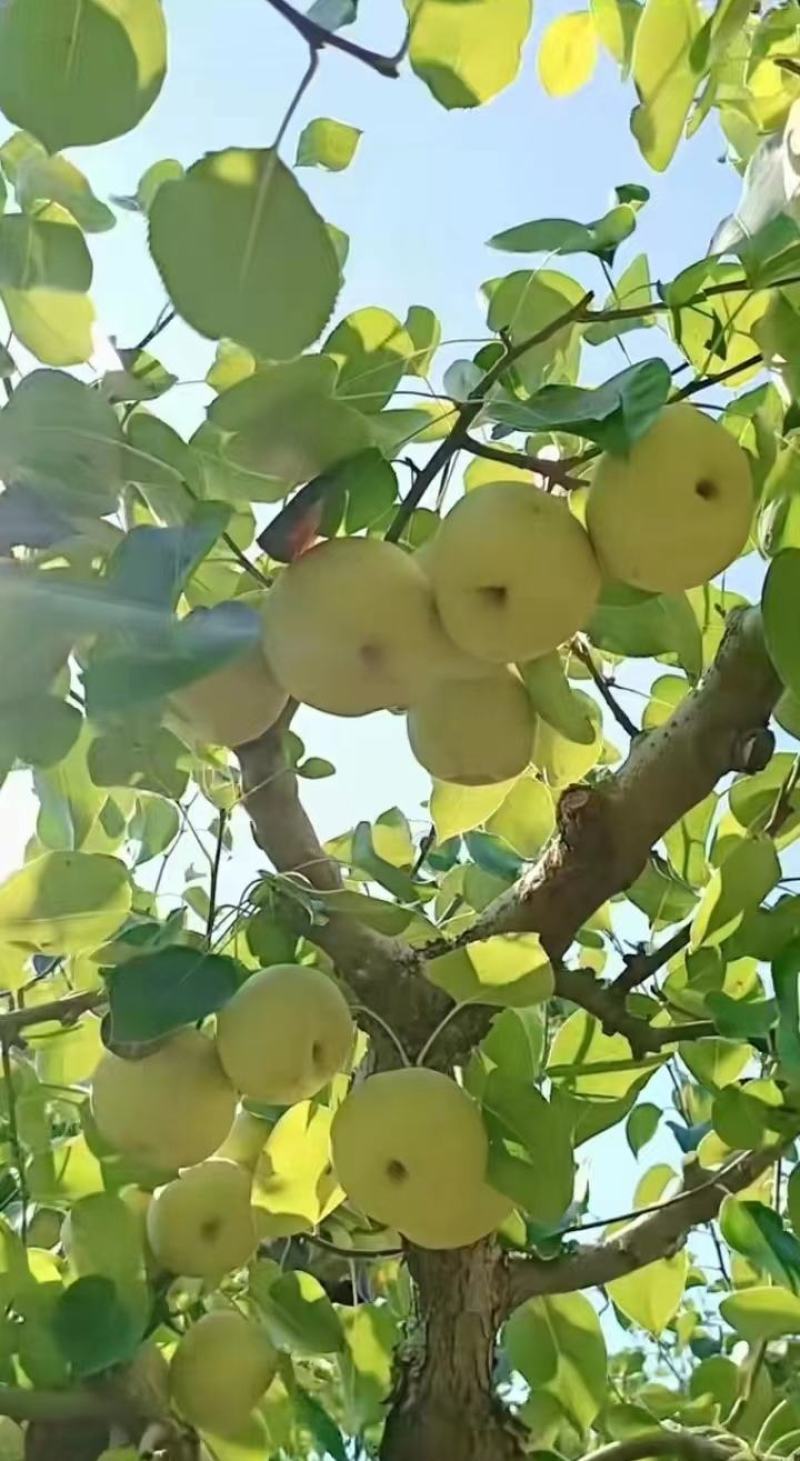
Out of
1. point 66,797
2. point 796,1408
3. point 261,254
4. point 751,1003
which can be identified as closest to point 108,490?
point 261,254

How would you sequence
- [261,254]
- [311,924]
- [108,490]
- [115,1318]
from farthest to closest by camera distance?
[311,924]
[115,1318]
[108,490]
[261,254]

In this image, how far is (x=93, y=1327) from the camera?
82cm

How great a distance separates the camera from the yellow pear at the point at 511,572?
0.66m

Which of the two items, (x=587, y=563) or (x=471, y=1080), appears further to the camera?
(x=471, y=1080)

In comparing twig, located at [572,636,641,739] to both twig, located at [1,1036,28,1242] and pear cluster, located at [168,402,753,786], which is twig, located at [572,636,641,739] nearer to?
pear cluster, located at [168,402,753,786]

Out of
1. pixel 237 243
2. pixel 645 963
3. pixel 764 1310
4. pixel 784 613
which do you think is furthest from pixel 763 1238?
pixel 237 243

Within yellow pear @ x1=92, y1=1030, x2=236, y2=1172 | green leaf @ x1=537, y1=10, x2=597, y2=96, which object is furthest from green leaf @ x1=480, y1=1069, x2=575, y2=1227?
green leaf @ x1=537, y1=10, x2=597, y2=96

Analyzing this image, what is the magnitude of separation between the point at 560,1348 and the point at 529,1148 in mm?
341

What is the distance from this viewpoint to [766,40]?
2.72ft

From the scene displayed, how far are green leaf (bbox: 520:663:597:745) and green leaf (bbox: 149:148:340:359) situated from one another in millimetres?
252

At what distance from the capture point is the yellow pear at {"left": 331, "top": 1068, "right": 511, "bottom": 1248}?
0.75 m

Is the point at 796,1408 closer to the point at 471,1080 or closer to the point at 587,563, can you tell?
the point at 471,1080

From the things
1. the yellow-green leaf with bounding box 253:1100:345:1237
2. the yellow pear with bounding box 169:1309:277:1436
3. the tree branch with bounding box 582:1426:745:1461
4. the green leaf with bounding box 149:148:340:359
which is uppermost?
the green leaf with bounding box 149:148:340:359

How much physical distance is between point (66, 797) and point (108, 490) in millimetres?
296
